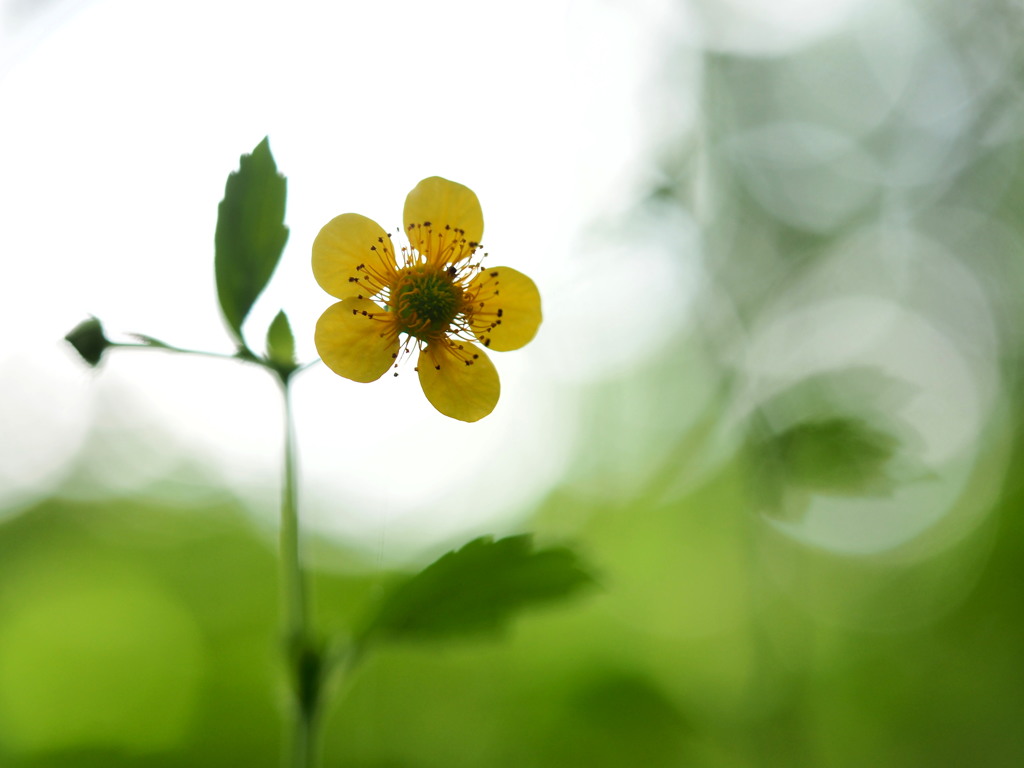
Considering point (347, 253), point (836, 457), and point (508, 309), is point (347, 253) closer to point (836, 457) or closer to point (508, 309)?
point (508, 309)

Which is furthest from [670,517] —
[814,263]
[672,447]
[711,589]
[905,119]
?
[905,119]

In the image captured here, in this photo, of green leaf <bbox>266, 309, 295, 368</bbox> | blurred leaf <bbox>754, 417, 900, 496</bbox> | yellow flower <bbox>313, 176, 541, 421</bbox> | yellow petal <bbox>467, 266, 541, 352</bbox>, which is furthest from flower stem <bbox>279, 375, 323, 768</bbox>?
blurred leaf <bbox>754, 417, 900, 496</bbox>

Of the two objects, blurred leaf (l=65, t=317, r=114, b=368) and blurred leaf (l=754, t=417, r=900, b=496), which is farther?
blurred leaf (l=754, t=417, r=900, b=496)

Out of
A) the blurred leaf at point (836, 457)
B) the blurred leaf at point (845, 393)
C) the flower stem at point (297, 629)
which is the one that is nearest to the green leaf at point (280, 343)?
the flower stem at point (297, 629)

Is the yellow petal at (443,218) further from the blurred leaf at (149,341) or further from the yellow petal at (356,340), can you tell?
the blurred leaf at (149,341)

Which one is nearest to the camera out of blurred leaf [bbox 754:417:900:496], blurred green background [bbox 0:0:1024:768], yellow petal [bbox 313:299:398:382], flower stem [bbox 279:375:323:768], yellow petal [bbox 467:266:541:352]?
flower stem [bbox 279:375:323:768]

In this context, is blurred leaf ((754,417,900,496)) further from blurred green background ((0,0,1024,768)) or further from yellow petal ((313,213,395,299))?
yellow petal ((313,213,395,299))

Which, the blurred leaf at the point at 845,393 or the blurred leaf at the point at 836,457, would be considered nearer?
the blurred leaf at the point at 836,457
